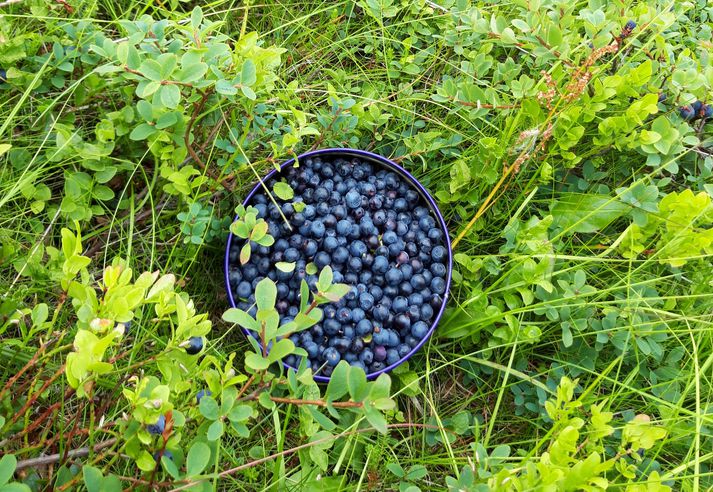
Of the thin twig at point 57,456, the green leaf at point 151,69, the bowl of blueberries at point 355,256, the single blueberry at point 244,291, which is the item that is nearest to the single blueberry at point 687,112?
the bowl of blueberries at point 355,256

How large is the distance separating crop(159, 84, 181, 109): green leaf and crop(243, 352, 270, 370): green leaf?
73cm

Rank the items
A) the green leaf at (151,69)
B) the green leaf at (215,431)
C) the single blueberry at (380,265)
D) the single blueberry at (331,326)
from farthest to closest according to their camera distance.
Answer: the single blueberry at (380,265)
the single blueberry at (331,326)
the green leaf at (151,69)
the green leaf at (215,431)

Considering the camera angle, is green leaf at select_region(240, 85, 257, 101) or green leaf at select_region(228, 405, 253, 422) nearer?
green leaf at select_region(228, 405, 253, 422)

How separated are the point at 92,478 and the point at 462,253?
132 centimetres

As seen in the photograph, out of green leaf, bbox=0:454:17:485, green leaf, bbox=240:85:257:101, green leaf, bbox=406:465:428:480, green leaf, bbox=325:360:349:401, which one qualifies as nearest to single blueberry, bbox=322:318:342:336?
green leaf, bbox=406:465:428:480

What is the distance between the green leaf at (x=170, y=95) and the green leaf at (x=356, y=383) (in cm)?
85

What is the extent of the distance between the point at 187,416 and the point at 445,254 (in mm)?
950

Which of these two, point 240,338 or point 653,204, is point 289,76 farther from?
point 653,204

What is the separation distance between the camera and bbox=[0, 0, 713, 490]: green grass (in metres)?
1.65

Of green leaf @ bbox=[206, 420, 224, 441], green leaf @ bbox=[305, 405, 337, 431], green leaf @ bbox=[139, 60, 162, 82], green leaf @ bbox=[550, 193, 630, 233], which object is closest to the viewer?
green leaf @ bbox=[206, 420, 224, 441]

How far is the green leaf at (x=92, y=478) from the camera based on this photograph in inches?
39.9

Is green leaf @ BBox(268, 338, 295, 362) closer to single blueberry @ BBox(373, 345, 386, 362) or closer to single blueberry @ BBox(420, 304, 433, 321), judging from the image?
single blueberry @ BBox(373, 345, 386, 362)

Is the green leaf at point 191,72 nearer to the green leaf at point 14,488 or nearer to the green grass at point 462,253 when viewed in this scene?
the green grass at point 462,253

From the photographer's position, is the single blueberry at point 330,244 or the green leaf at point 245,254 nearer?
the green leaf at point 245,254
